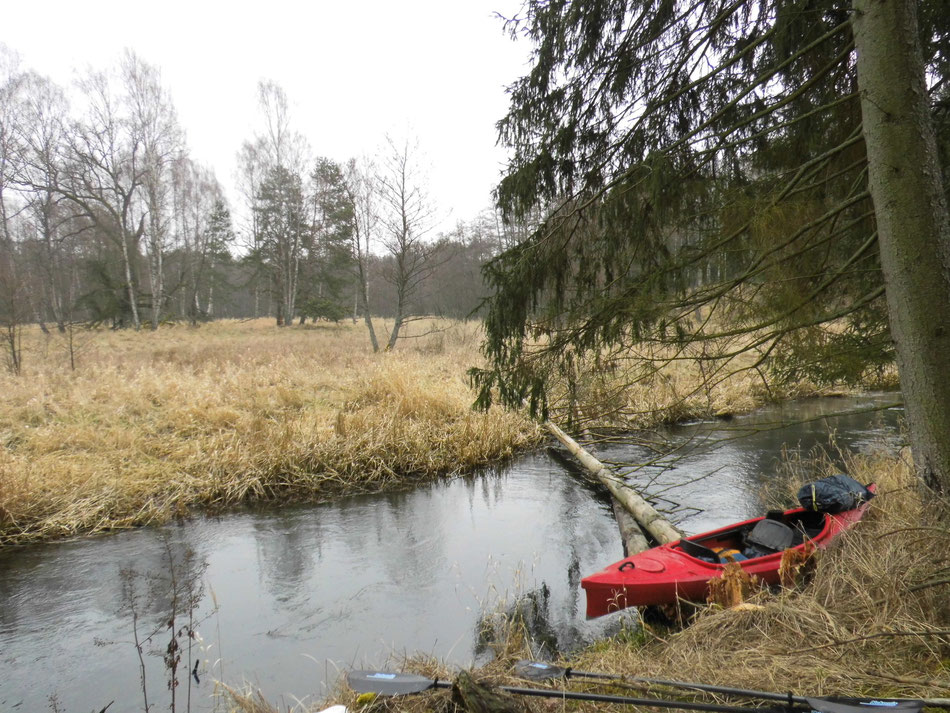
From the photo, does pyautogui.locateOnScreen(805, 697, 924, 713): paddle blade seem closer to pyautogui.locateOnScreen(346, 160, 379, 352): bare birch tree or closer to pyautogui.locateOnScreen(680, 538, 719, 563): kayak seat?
pyautogui.locateOnScreen(680, 538, 719, 563): kayak seat

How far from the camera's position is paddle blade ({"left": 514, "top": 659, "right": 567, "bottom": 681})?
9.48 feet

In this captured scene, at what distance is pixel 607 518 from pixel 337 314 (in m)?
23.6

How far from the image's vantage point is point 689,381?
12.6m

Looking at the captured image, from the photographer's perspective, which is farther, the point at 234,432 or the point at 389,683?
the point at 234,432

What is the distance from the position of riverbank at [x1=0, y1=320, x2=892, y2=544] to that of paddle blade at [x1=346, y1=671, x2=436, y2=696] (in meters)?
2.49

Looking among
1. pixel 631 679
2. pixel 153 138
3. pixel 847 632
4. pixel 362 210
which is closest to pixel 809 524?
pixel 847 632

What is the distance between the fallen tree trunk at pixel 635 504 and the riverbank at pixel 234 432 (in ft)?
2.10

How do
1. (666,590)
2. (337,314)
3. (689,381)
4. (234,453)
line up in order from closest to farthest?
1. (666,590)
2. (234,453)
3. (689,381)
4. (337,314)

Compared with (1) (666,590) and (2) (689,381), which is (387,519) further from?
(2) (689,381)

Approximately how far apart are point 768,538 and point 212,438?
278 inches

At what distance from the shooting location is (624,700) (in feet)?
8.20

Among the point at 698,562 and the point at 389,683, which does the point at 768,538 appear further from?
the point at 389,683

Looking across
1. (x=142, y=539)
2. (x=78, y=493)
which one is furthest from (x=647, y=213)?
(x=78, y=493)

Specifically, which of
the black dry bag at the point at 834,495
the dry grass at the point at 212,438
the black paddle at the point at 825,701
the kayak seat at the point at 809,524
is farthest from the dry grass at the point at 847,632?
the dry grass at the point at 212,438
